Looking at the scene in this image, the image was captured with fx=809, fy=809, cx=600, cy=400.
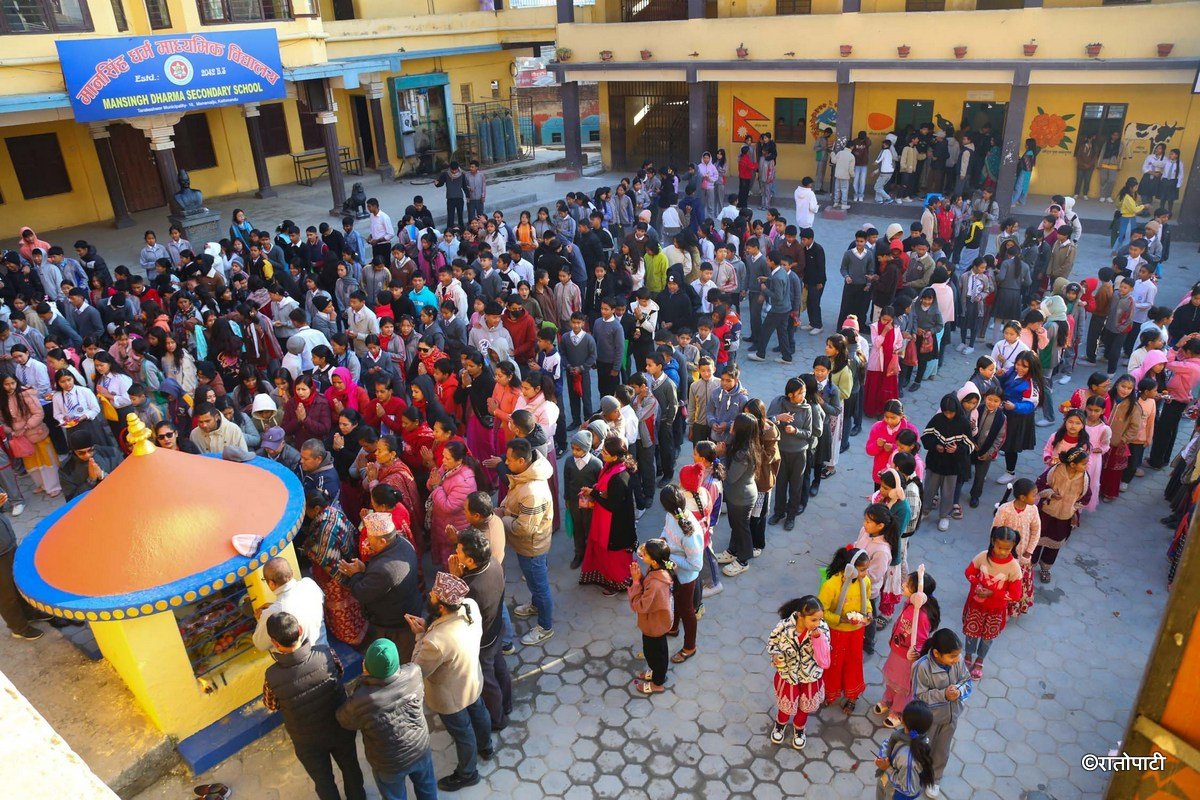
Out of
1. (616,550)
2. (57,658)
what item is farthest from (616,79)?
(57,658)

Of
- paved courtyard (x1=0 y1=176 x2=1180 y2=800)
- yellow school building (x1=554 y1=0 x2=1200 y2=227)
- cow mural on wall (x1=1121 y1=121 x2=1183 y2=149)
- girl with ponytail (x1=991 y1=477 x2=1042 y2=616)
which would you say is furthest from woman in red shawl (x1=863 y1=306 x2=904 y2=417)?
cow mural on wall (x1=1121 y1=121 x2=1183 y2=149)

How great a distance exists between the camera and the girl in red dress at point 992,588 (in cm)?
498

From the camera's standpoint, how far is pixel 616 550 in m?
6.16

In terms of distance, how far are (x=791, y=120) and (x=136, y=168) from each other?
14889 millimetres

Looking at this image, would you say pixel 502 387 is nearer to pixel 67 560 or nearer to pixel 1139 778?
pixel 67 560

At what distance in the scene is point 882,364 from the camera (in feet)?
28.1

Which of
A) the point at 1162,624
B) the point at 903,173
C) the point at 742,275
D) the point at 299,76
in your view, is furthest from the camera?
the point at 903,173

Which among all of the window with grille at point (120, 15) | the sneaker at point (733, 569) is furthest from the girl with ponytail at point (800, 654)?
the window with grille at point (120, 15)

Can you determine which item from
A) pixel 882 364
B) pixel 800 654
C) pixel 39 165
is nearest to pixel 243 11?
pixel 39 165

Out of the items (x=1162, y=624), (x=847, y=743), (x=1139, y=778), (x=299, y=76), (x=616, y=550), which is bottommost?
(x=847, y=743)

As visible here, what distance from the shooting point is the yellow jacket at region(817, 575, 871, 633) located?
4863mm

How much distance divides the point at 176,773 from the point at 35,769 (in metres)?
3.66

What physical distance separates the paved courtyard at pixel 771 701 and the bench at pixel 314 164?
16.9 metres

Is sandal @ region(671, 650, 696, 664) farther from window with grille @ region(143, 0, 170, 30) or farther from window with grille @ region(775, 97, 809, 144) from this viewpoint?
window with grille @ region(775, 97, 809, 144)
